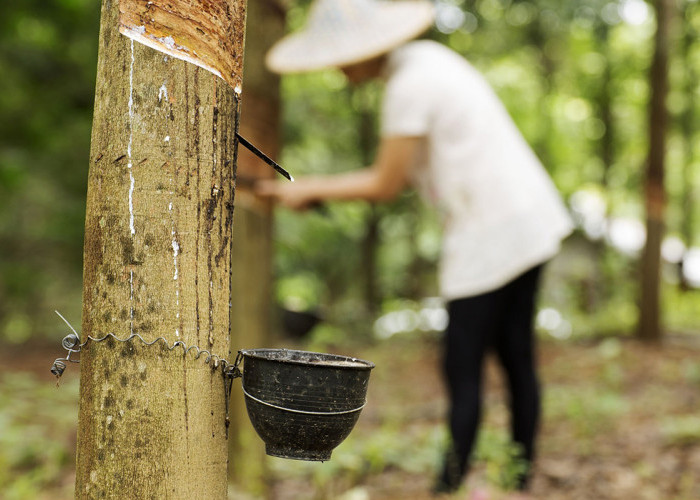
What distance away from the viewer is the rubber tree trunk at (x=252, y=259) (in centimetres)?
307

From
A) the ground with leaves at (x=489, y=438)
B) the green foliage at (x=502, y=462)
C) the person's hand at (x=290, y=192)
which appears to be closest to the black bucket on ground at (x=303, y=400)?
the ground with leaves at (x=489, y=438)

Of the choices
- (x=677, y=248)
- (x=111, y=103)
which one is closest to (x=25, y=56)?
(x=111, y=103)

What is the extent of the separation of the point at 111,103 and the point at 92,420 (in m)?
0.52

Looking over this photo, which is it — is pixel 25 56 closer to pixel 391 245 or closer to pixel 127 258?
pixel 127 258

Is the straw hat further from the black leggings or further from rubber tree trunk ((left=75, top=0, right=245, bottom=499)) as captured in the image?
rubber tree trunk ((left=75, top=0, right=245, bottom=499))

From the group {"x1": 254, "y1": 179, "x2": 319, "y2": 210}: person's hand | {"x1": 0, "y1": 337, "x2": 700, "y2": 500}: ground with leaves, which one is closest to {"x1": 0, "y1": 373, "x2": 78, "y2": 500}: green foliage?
{"x1": 0, "y1": 337, "x2": 700, "y2": 500}: ground with leaves

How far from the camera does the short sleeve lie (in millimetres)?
2662

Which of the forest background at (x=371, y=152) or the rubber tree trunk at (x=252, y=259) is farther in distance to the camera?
the forest background at (x=371, y=152)

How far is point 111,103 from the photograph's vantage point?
113 cm

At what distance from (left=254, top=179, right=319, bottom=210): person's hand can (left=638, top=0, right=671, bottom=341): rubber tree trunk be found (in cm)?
597

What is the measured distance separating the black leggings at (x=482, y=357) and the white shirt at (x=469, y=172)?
95 mm

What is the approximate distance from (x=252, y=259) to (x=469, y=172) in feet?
3.46

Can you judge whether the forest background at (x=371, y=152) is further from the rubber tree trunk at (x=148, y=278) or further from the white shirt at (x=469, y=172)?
the rubber tree trunk at (x=148, y=278)

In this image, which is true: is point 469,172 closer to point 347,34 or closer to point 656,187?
point 347,34
